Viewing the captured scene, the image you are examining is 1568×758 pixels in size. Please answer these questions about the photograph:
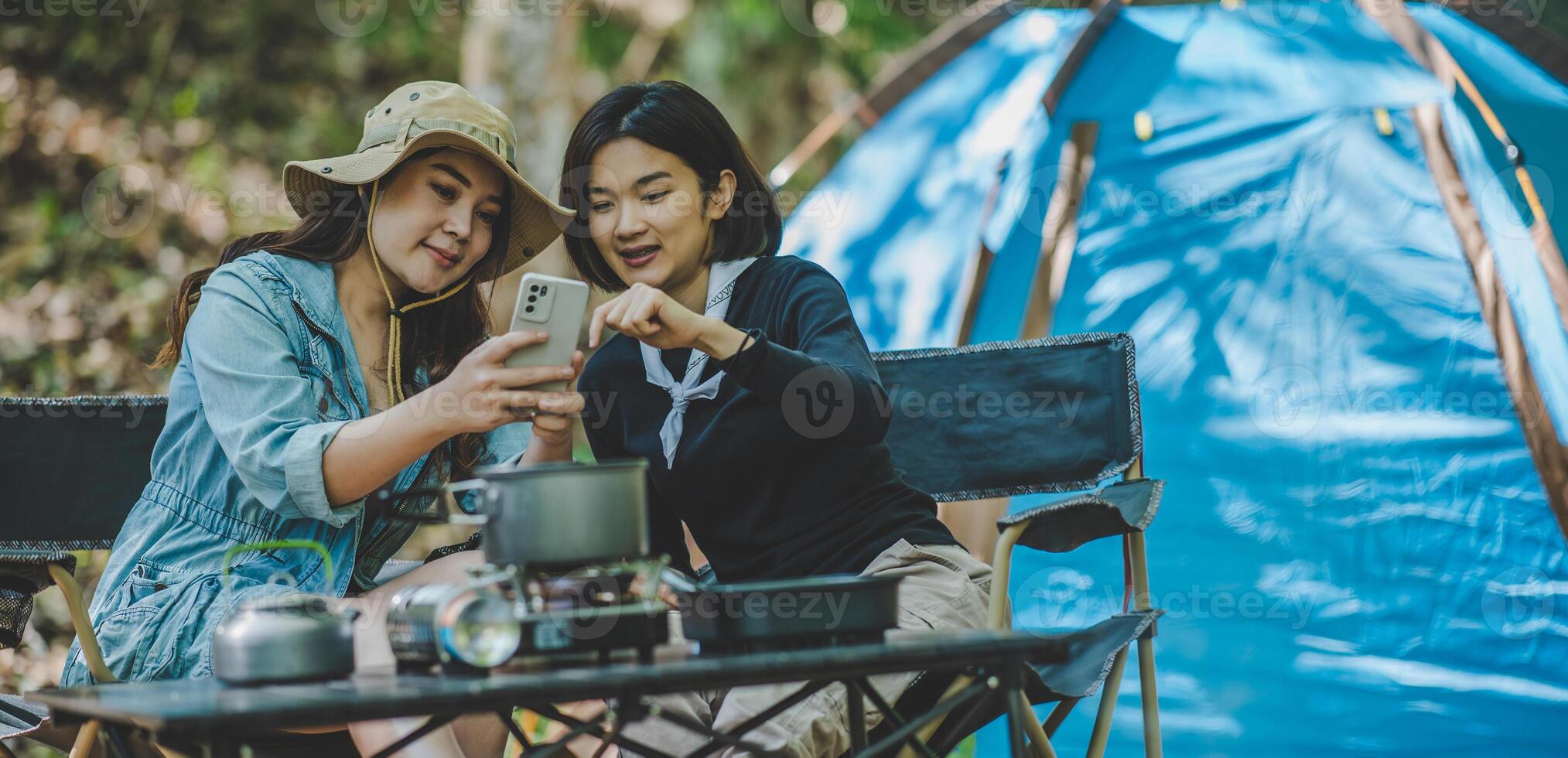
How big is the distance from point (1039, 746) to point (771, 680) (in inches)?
27.4

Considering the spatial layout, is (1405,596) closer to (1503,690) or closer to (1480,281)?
(1503,690)

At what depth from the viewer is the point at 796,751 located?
4.91 ft

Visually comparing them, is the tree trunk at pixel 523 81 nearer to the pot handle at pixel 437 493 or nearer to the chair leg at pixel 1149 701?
the chair leg at pixel 1149 701

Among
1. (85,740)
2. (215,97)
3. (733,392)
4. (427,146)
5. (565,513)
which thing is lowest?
(85,740)

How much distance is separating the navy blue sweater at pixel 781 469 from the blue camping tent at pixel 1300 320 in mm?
1014

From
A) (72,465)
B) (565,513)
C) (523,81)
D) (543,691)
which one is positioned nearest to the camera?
(543,691)

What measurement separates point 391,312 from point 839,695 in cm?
100

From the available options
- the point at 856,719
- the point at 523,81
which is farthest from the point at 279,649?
the point at 523,81

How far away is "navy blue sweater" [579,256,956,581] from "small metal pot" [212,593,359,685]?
77cm

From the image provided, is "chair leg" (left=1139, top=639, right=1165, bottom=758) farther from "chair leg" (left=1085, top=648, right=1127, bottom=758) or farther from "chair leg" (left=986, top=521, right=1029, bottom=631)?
"chair leg" (left=986, top=521, right=1029, bottom=631)

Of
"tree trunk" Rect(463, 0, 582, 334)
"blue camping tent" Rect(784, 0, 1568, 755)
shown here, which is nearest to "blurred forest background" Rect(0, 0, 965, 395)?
"tree trunk" Rect(463, 0, 582, 334)

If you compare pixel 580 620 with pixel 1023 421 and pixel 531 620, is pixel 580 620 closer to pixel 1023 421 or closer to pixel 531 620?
pixel 531 620

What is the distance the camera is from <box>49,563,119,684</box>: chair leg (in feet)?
5.84

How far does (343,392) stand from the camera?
2037mm
